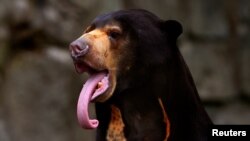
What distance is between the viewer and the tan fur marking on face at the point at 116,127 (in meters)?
3.30

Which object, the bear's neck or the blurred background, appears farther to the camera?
the blurred background

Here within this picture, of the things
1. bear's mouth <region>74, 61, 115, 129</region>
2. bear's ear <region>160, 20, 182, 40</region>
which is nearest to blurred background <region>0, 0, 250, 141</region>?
bear's ear <region>160, 20, 182, 40</region>

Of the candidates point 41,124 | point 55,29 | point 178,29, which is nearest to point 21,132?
point 41,124

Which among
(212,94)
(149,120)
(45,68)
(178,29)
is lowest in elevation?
(212,94)

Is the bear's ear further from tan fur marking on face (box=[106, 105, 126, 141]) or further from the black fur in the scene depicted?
tan fur marking on face (box=[106, 105, 126, 141])

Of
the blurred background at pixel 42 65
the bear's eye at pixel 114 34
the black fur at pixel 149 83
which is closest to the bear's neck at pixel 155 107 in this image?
the black fur at pixel 149 83

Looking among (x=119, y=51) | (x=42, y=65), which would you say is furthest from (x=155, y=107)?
(x=42, y=65)

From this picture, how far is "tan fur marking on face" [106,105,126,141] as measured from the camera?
3.30 metres

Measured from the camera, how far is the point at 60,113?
7.21m

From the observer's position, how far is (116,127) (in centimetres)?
331

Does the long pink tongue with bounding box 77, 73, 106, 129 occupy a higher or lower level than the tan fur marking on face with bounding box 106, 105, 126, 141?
higher

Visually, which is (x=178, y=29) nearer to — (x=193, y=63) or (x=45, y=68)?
(x=45, y=68)

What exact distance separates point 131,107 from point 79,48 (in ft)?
0.89

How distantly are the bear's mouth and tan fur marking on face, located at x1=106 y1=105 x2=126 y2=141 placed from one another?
0.10m
